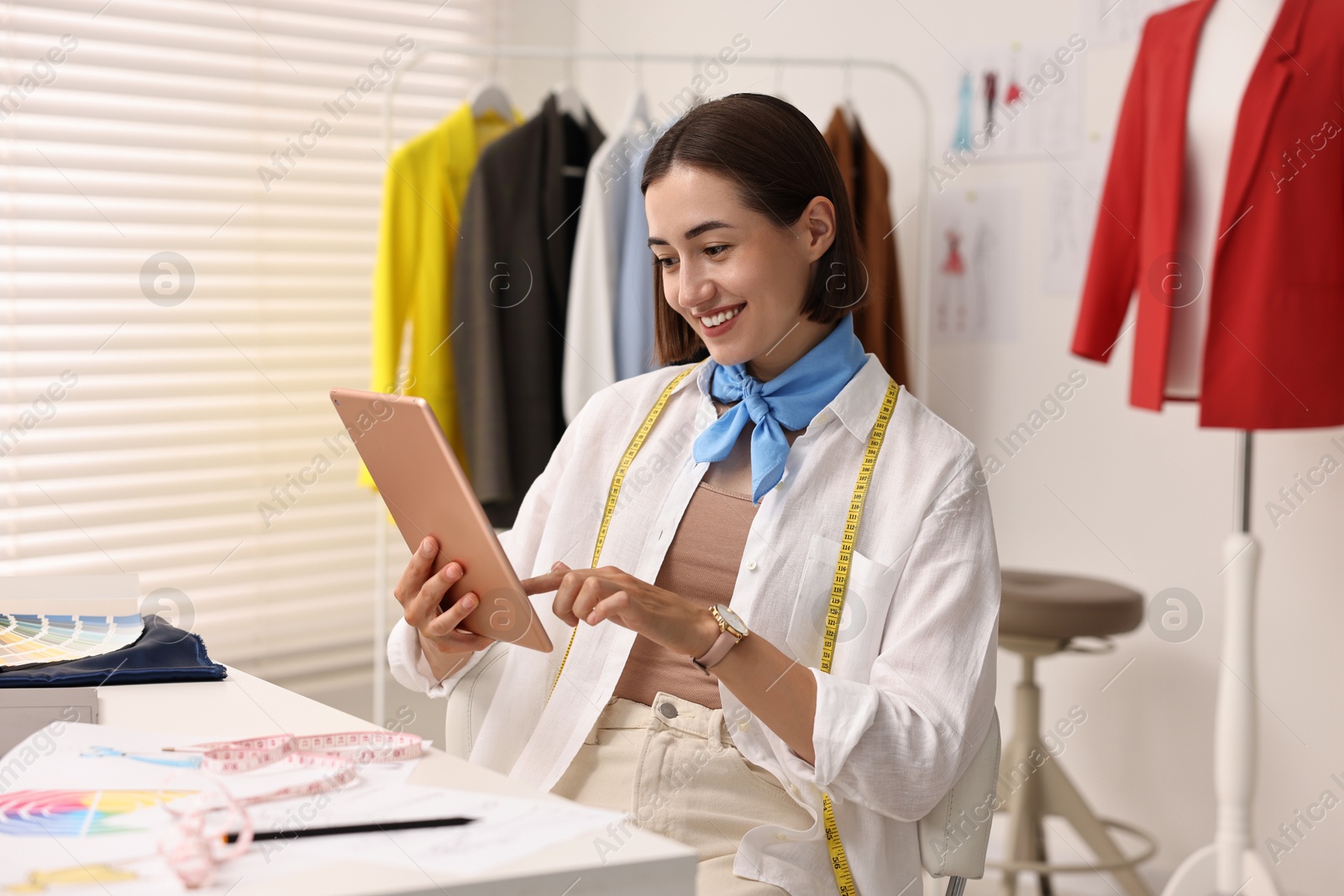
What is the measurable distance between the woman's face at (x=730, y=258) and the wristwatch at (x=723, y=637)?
37 cm

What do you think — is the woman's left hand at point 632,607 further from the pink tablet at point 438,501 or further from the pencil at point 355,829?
the pencil at point 355,829

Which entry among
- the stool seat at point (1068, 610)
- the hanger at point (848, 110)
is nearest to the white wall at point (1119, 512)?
the hanger at point (848, 110)

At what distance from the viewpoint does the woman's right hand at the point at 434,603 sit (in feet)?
4.04

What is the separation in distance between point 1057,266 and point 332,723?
7.26ft

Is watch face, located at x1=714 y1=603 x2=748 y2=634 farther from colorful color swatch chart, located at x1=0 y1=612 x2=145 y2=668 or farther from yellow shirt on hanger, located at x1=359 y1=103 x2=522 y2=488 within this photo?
yellow shirt on hanger, located at x1=359 y1=103 x2=522 y2=488

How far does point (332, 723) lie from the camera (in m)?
1.10

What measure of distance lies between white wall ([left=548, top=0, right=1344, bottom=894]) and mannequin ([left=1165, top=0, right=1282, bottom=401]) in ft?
1.41

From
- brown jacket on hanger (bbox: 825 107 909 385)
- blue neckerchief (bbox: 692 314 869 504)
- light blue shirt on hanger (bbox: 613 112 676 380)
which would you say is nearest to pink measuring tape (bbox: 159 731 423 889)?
blue neckerchief (bbox: 692 314 869 504)

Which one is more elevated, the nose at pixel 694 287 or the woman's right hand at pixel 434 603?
the nose at pixel 694 287

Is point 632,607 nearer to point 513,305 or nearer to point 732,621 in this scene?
point 732,621

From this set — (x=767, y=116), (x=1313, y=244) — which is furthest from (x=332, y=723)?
(x=1313, y=244)

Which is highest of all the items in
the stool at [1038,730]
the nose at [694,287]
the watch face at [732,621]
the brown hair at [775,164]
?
the brown hair at [775,164]

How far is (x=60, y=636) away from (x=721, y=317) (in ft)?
2.64

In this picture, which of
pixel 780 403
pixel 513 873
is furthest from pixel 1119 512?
pixel 513 873
